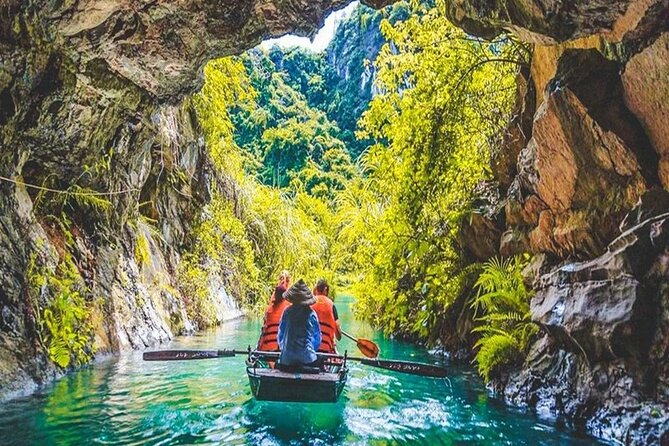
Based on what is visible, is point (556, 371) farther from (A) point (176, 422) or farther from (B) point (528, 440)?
(A) point (176, 422)

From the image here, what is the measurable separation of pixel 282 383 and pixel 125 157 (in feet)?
18.4

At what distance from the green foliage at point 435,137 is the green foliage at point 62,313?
585 centimetres

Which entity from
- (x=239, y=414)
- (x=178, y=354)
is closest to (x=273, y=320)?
(x=178, y=354)

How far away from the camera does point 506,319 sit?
25.8 ft

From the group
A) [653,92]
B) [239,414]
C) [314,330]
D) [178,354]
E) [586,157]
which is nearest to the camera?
[653,92]

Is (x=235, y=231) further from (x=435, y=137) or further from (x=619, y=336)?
(x=619, y=336)

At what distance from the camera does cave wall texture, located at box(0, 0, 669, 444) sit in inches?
202

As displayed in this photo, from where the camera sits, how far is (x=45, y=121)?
6.87 m

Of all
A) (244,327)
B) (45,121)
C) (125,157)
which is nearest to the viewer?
(45,121)

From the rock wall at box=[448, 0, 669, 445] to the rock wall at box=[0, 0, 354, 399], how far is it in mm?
3255

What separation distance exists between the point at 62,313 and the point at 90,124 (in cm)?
265

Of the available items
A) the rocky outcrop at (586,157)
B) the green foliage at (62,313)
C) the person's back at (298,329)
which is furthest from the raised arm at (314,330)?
the rocky outcrop at (586,157)

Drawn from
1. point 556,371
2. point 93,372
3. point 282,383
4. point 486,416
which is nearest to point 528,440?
point 486,416

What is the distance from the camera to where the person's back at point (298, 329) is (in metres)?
6.40
